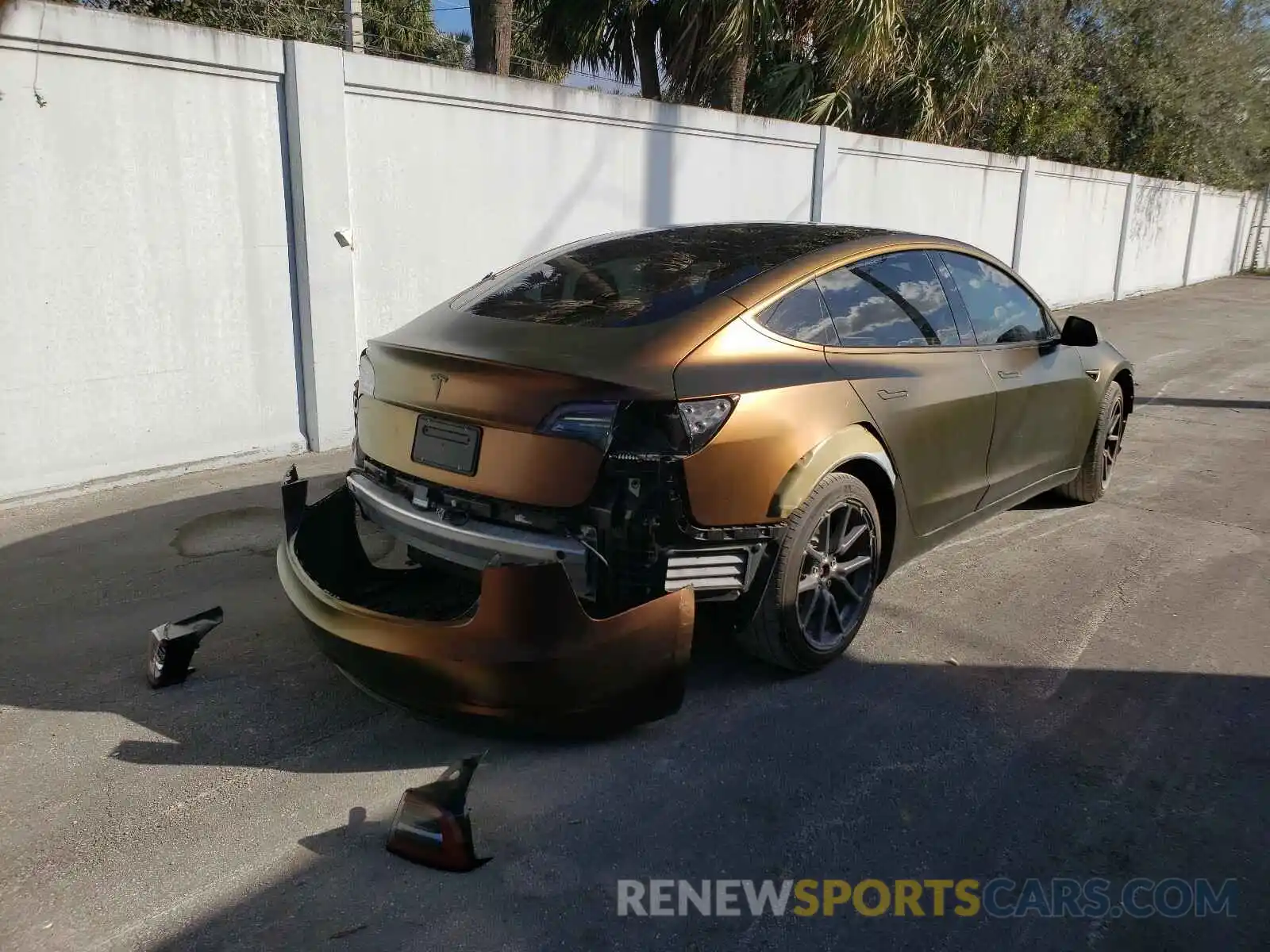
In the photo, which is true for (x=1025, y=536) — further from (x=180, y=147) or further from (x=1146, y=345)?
(x=1146, y=345)

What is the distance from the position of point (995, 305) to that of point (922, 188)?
9.58 metres

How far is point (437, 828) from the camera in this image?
8.56 feet

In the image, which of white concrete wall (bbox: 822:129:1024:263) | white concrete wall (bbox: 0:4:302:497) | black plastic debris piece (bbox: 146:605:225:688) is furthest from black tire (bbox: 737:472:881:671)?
white concrete wall (bbox: 822:129:1024:263)

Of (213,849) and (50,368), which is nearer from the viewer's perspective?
(213,849)

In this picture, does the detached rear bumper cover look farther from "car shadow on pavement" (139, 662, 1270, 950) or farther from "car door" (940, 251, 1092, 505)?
"car door" (940, 251, 1092, 505)

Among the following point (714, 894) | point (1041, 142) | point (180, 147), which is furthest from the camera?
point (1041, 142)

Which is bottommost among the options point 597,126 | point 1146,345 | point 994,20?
point 1146,345

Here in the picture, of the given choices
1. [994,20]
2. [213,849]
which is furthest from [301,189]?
[994,20]

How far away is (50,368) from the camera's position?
5566mm

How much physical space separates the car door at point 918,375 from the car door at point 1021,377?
0.51ft

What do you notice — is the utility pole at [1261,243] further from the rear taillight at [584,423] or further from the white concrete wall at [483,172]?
the rear taillight at [584,423]

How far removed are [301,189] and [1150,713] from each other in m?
5.58


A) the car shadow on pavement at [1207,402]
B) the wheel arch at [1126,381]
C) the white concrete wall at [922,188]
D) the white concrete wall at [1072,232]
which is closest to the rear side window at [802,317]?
the wheel arch at [1126,381]

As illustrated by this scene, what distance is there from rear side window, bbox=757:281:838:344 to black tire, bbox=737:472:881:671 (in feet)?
1.70
